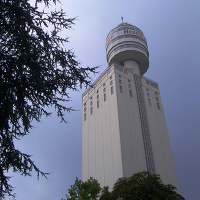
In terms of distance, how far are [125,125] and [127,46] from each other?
78.1ft

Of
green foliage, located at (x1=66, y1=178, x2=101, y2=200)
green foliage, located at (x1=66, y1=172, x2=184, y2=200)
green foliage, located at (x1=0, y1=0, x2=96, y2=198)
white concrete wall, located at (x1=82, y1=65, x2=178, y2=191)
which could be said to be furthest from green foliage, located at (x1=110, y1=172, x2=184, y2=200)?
white concrete wall, located at (x1=82, y1=65, x2=178, y2=191)

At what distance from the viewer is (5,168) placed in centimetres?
696

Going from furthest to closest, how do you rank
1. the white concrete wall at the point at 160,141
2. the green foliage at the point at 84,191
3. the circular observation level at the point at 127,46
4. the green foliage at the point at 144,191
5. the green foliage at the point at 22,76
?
1. the circular observation level at the point at 127,46
2. the white concrete wall at the point at 160,141
3. the green foliage at the point at 84,191
4. the green foliage at the point at 144,191
5. the green foliage at the point at 22,76

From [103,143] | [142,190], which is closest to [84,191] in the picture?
[142,190]

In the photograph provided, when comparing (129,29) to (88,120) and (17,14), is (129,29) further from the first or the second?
(17,14)

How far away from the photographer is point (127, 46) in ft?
191

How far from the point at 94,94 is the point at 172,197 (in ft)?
123

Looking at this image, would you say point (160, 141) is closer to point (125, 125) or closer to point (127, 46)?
point (125, 125)

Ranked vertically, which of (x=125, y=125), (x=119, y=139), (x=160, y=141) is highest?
(x=125, y=125)

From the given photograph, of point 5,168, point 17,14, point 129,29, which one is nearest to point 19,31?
Result: point 17,14

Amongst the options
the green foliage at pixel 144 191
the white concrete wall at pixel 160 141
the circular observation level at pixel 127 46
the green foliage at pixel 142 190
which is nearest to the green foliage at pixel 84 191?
the green foliage at pixel 142 190

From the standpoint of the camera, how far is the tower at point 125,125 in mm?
39656

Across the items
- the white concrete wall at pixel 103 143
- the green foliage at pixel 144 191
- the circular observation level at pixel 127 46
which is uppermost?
the circular observation level at pixel 127 46

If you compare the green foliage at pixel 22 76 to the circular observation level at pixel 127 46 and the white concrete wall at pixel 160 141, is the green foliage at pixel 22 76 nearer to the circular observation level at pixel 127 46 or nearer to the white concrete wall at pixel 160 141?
the white concrete wall at pixel 160 141
